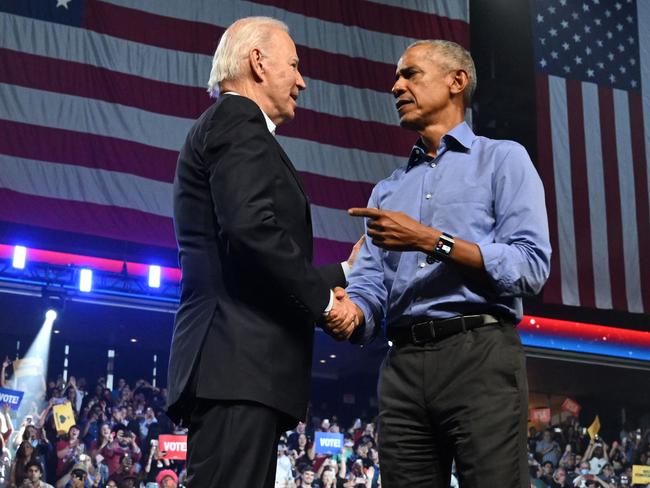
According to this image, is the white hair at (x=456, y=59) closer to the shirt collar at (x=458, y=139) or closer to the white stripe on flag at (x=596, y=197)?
the shirt collar at (x=458, y=139)

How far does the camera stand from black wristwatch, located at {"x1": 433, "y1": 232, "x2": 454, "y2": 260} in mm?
1758

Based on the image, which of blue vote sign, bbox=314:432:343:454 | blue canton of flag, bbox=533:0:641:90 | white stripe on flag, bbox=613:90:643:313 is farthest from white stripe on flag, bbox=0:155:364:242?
white stripe on flag, bbox=613:90:643:313

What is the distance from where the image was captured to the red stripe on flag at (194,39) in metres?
7.00

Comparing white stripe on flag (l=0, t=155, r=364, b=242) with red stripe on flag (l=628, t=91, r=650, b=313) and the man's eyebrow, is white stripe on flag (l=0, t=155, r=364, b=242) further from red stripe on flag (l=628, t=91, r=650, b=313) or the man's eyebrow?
the man's eyebrow

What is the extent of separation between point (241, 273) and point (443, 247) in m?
0.44

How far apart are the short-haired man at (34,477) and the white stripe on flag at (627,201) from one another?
606cm

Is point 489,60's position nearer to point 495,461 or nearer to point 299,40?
point 299,40

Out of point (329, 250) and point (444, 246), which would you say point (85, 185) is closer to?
point (329, 250)

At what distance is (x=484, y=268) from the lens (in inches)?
68.8

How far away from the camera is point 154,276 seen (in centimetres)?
880

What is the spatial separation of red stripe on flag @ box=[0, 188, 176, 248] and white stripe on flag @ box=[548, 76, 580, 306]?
4014 mm

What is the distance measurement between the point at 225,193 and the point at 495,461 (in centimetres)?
76

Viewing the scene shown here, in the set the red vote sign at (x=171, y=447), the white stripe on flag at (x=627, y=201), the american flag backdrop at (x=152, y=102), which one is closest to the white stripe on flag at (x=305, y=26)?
the american flag backdrop at (x=152, y=102)

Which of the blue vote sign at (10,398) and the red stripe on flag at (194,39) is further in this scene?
the blue vote sign at (10,398)
